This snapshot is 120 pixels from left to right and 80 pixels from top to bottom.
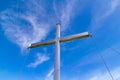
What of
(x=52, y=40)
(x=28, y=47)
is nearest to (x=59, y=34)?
(x=52, y=40)

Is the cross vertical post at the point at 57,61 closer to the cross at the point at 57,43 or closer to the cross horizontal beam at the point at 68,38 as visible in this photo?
the cross at the point at 57,43

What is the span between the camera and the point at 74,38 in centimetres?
1117

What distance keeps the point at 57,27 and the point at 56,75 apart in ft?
12.2

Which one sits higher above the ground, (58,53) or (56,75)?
(58,53)

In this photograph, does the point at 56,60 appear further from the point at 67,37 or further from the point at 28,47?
the point at 28,47

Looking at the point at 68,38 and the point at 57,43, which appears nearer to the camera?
the point at 68,38

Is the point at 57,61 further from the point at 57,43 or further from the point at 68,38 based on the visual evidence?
A: the point at 68,38

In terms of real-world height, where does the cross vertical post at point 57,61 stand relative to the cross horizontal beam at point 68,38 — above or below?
below

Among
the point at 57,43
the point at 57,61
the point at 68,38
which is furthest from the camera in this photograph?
the point at 57,43

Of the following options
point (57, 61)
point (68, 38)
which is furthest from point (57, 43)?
point (57, 61)

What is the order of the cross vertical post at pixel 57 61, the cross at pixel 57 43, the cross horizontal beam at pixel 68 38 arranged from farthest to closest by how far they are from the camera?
the cross horizontal beam at pixel 68 38, the cross at pixel 57 43, the cross vertical post at pixel 57 61

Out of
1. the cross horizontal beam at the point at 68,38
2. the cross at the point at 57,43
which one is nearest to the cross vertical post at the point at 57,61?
the cross at the point at 57,43

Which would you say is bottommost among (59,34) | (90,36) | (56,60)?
(56,60)

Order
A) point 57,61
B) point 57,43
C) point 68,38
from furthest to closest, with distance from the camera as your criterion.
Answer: point 57,43 < point 68,38 < point 57,61
